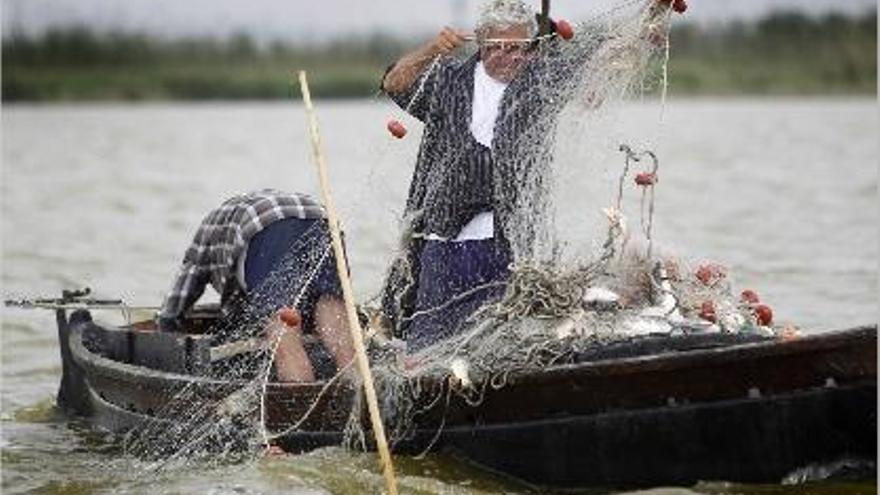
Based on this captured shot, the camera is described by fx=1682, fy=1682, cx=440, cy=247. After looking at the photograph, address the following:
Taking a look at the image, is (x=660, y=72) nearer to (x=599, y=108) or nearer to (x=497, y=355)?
(x=599, y=108)

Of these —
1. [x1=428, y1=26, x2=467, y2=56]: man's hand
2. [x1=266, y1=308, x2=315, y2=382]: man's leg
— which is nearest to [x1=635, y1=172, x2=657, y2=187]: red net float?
[x1=428, y1=26, x2=467, y2=56]: man's hand

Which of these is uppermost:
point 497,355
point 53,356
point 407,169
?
point 407,169

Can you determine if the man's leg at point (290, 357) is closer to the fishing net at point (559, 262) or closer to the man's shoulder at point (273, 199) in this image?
the fishing net at point (559, 262)

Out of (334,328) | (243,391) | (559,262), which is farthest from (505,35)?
(243,391)

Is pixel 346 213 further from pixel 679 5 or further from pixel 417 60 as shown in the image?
pixel 679 5

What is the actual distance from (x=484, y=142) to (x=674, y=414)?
164cm

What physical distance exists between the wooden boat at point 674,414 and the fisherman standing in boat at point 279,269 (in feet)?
1.61

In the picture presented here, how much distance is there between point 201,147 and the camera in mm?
37219

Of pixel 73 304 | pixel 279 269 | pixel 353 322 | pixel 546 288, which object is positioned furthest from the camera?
pixel 73 304

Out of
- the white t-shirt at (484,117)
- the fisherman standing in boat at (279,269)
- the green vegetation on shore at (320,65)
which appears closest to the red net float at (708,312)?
the white t-shirt at (484,117)

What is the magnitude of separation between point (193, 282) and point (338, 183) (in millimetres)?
14853

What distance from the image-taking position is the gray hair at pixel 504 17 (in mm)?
7656

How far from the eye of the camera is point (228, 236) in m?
8.62

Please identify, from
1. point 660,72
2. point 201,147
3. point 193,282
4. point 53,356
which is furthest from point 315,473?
point 201,147
